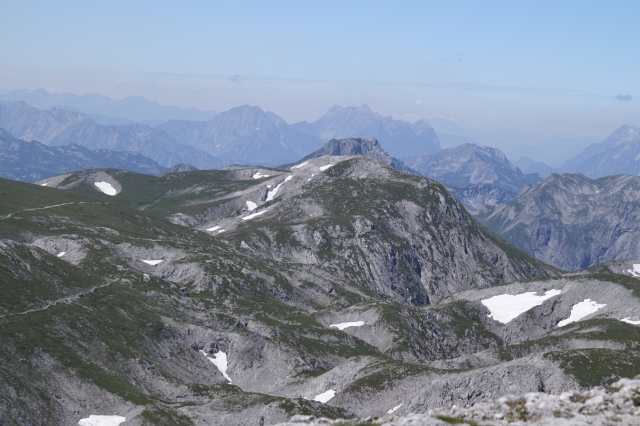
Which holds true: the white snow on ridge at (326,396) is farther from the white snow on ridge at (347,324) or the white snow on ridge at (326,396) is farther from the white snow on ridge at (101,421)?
the white snow on ridge at (347,324)

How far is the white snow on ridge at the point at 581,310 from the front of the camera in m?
182

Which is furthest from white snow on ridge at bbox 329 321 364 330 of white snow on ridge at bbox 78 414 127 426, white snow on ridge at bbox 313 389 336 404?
white snow on ridge at bbox 78 414 127 426

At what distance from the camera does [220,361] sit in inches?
5300

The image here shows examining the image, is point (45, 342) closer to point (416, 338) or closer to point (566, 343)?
point (416, 338)

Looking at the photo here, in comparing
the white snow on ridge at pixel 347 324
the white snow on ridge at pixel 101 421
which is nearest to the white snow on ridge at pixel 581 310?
the white snow on ridge at pixel 347 324

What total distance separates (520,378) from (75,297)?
3607 inches

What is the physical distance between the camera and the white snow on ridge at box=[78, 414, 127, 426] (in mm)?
89181

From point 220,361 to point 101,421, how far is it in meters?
46.0

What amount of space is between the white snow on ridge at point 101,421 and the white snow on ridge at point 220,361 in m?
43.1

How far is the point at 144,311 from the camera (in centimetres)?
13650

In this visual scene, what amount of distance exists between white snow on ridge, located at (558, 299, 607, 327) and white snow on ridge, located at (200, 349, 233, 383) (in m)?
106

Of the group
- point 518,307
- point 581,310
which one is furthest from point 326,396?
point 581,310

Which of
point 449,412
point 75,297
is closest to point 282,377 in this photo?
point 75,297

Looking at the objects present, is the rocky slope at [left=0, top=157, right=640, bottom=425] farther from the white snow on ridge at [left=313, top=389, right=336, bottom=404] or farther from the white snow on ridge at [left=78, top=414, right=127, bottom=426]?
the white snow on ridge at [left=78, top=414, right=127, bottom=426]
